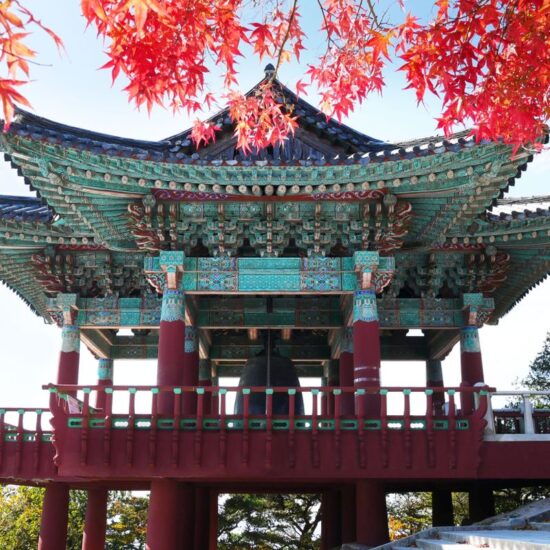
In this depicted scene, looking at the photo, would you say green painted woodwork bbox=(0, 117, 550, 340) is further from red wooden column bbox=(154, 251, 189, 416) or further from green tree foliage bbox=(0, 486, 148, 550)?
green tree foliage bbox=(0, 486, 148, 550)

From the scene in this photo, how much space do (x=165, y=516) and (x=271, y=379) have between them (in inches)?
197

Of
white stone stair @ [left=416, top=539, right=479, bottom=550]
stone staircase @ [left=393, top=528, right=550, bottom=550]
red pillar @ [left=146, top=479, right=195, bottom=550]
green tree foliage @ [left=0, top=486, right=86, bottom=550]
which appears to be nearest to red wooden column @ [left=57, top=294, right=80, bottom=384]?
red pillar @ [left=146, top=479, right=195, bottom=550]

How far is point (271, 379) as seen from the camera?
1705cm

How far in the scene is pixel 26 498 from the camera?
Answer: 38094 mm

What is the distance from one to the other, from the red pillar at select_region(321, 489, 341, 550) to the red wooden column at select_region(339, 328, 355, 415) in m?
3.56

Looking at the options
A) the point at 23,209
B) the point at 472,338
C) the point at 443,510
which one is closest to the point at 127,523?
the point at 443,510

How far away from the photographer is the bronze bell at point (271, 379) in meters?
16.8

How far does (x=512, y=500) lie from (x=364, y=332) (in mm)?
13111

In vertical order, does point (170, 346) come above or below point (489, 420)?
above

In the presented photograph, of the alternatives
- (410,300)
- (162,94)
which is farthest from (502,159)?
(162,94)

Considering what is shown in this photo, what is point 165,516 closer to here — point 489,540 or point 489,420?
point 489,420

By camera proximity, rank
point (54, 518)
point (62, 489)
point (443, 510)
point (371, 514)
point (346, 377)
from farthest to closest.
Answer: point (443, 510) → point (346, 377) → point (62, 489) → point (54, 518) → point (371, 514)

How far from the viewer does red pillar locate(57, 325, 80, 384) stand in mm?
16298

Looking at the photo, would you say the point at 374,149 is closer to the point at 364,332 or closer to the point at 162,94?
the point at 364,332
